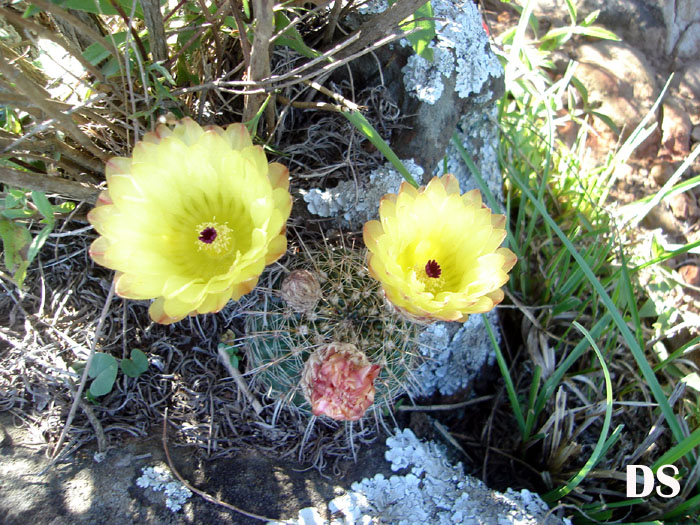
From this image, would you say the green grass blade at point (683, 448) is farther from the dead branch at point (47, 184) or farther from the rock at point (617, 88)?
the dead branch at point (47, 184)

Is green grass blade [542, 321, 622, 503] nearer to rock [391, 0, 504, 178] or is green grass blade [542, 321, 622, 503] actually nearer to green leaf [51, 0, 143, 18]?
rock [391, 0, 504, 178]

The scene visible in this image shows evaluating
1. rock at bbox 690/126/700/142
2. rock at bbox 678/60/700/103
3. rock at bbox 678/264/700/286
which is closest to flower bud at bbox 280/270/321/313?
rock at bbox 678/264/700/286

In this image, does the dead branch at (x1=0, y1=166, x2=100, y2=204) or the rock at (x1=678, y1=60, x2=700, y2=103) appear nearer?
the dead branch at (x1=0, y1=166, x2=100, y2=204)

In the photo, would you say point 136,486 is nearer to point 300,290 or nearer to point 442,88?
point 300,290

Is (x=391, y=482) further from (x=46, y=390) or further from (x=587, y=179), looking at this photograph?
(x=587, y=179)

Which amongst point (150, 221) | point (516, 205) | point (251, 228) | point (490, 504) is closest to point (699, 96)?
point (516, 205)

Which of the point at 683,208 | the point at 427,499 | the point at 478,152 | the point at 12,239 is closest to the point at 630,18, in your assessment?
the point at 683,208
